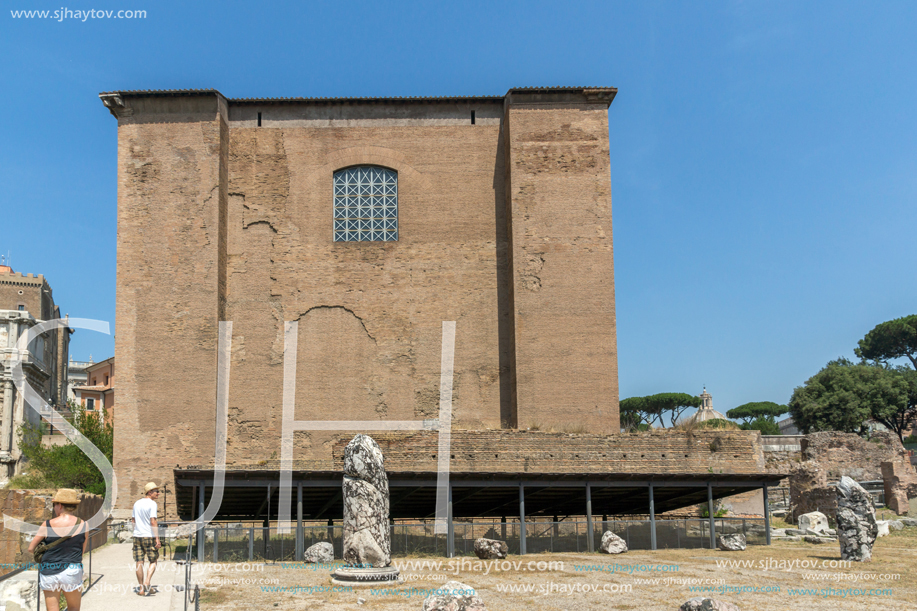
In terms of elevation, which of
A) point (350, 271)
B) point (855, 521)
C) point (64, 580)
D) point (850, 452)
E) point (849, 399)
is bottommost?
point (855, 521)

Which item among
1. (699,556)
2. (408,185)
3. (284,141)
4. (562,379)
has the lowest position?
(699,556)

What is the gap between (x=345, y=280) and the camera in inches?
976

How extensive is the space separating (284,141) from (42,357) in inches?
1744

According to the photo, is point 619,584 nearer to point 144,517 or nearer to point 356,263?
point 144,517

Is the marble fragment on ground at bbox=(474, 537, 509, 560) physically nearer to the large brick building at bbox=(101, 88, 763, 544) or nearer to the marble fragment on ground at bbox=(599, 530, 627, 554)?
the marble fragment on ground at bbox=(599, 530, 627, 554)

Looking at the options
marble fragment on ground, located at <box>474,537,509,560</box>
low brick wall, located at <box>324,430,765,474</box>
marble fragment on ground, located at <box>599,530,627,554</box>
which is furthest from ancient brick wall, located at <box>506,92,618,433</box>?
marble fragment on ground, located at <box>474,537,509,560</box>

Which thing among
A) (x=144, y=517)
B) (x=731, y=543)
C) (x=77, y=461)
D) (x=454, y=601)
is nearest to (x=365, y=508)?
(x=144, y=517)

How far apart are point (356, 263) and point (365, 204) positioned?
6.91ft

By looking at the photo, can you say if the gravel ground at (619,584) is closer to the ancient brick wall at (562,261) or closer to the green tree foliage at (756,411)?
the ancient brick wall at (562,261)

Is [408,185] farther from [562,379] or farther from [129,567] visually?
[129,567]

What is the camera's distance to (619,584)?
39.6ft

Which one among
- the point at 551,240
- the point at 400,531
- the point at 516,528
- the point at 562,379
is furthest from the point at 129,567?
the point at 551,240

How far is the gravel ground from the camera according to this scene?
10.2 meters

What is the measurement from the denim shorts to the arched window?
1922 cm
